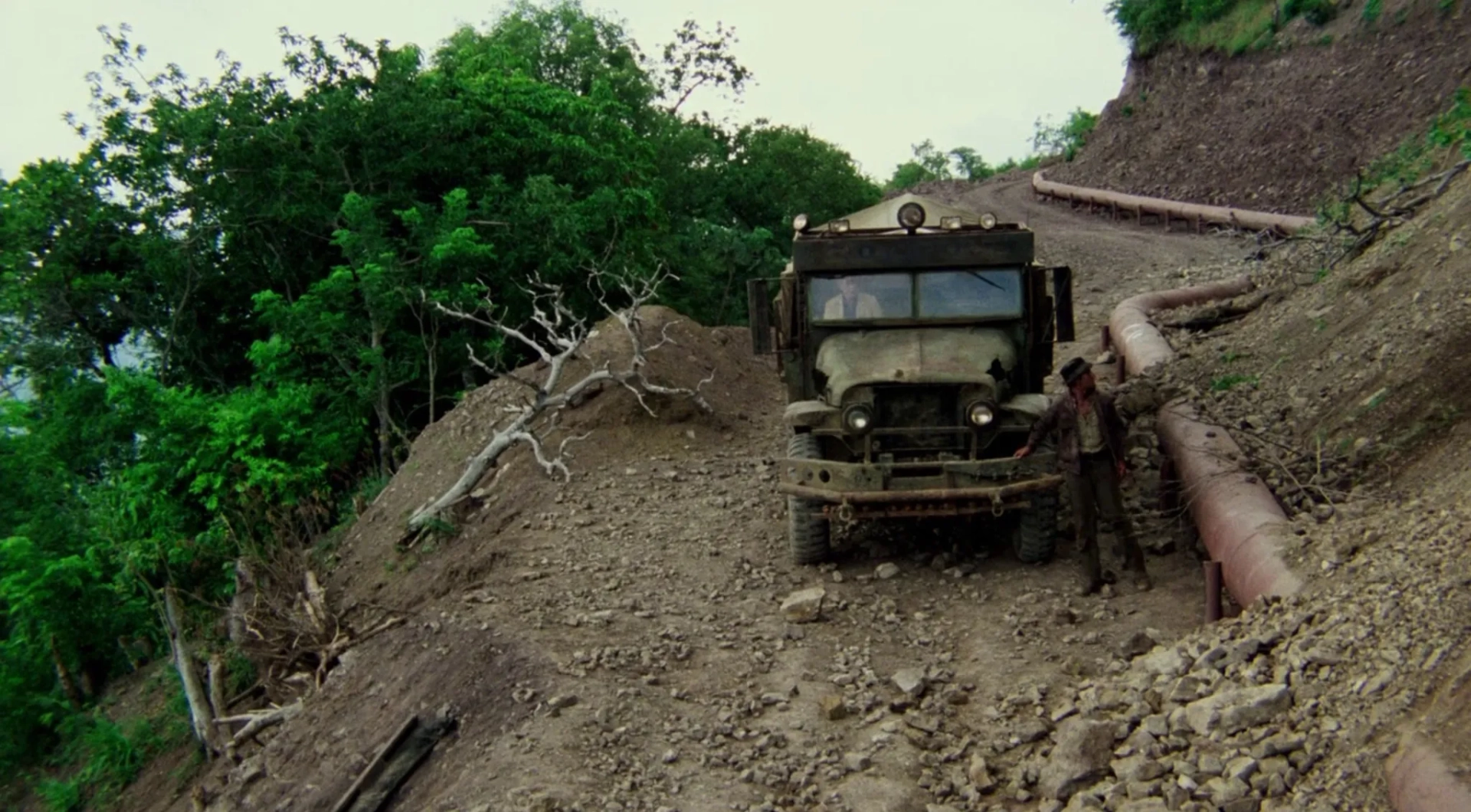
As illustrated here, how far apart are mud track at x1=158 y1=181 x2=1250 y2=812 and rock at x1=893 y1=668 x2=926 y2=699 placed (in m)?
0.09

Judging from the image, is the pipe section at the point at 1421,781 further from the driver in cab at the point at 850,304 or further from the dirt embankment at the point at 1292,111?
the dirt embankment at the point at 1292,111

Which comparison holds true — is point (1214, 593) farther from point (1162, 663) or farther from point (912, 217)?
point (912, 217)

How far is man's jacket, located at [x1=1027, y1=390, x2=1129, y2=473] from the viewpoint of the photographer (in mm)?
8711

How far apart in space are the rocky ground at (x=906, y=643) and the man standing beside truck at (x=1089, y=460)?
249 millimetres

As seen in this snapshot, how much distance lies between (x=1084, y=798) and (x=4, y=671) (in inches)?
792

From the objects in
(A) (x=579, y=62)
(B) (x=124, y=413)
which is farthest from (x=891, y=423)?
(A) (x=579, y=62)

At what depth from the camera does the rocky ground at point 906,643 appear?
5.96 meters

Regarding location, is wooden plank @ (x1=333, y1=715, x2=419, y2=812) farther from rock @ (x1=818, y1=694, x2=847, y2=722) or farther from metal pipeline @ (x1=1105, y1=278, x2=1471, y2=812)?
metal pipeline @ (x1=1105, y1=278, x2=1471, y2=812)

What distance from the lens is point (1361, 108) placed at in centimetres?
2519

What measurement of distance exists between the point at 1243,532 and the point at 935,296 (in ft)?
10.2

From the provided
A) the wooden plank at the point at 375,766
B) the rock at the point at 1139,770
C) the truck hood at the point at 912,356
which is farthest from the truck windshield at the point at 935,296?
the rock at the point at 1139,770

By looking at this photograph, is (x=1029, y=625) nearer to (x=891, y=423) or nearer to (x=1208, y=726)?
(x=891, y=423)

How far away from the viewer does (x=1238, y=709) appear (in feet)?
19.6

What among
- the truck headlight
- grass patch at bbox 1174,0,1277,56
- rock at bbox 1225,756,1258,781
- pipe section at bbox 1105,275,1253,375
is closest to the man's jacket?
the truck headlight
